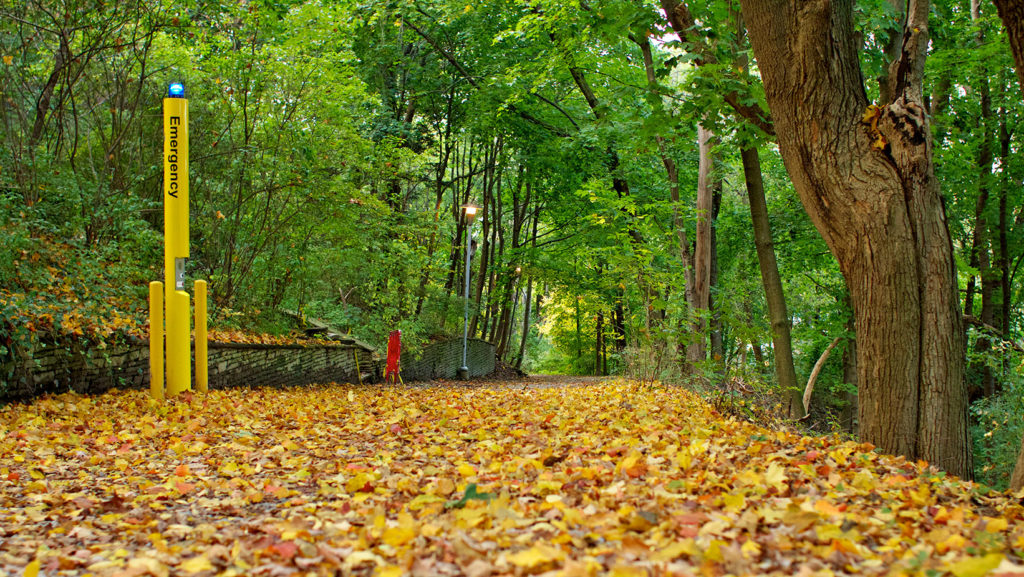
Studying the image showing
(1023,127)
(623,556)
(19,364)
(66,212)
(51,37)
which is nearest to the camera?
(623,556)

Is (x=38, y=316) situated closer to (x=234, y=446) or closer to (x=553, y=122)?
(x=234, y=446)

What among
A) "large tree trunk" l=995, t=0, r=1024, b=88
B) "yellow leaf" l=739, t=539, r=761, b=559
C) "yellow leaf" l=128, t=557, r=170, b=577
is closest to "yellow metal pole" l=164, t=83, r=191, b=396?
"yellow leaf" l=128, t=557, r=170, b=577

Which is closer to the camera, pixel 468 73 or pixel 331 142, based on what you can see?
pixel 331 142

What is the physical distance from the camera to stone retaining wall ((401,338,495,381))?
16375 mm

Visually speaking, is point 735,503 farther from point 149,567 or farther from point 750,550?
point 149,567

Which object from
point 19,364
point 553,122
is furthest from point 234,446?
point 553,122

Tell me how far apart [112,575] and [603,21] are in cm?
769

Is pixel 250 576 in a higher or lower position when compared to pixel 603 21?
lower

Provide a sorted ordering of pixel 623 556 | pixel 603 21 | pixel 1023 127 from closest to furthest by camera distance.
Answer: pixel 623 556
pixel 603 21
pixel 1023 127

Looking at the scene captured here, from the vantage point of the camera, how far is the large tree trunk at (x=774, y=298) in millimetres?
7145

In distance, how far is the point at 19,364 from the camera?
6.20m

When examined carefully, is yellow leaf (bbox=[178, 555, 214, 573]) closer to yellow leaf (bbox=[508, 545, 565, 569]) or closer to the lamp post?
yellow leaf (bbox=[508, 545, 565, 569])

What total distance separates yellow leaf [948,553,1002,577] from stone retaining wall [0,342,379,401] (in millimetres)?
6948

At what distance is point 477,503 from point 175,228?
565cm
